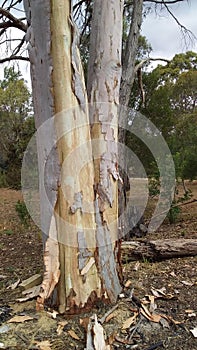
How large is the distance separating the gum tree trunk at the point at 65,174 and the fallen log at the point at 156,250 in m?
0.75

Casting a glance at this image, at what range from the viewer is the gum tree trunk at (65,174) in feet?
6.29

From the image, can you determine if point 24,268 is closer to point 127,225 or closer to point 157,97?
point 127,225

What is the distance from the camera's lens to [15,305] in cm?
213

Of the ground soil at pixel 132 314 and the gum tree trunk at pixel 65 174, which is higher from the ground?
the gum tree trunk at pixel 65 174

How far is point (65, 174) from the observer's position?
196 centimetres

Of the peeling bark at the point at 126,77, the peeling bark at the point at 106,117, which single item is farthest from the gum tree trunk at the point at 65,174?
the peeling bark at the point at 126,77

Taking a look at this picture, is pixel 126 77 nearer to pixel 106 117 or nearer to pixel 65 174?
pixel 106 117

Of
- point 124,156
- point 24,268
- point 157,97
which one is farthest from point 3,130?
point 24,268

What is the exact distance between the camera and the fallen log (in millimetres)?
2828

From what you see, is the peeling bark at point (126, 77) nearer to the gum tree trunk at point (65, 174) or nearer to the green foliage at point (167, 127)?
the green foliage at point (167, 127)

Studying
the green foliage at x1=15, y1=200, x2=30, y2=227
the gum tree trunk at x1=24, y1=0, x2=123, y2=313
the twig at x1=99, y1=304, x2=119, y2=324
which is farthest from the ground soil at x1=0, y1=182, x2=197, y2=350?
the green foliage at x1=15, y1=200, x2=30, y2=227

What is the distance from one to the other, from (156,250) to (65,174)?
1266 mm

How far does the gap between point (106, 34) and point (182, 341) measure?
6.09ft

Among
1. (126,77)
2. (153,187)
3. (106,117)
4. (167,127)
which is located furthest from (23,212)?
(167,127)
